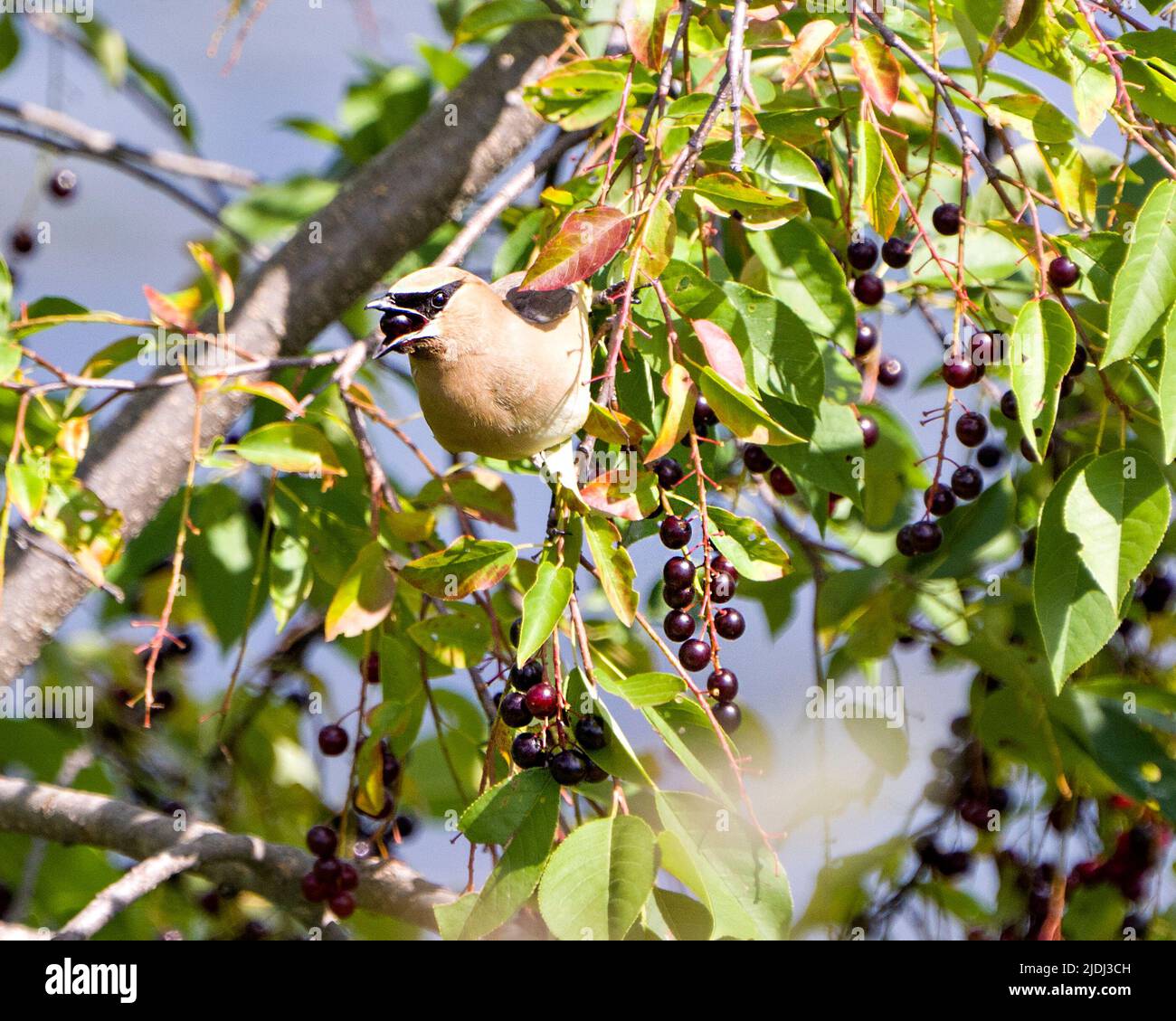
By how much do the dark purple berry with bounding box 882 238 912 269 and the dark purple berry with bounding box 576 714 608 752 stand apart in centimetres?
74

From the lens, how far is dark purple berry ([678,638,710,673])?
4.92 ft

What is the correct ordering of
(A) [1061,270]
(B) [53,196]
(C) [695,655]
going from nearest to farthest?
(C) [695,655] < (A) [1061,270] < (B) [53,196]

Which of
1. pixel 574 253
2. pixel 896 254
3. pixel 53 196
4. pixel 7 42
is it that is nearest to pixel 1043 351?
pixel 896 254

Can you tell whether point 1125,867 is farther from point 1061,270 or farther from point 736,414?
point 736,414

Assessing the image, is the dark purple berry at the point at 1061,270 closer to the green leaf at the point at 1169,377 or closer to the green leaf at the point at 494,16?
the green leaf at the point at 1169,377

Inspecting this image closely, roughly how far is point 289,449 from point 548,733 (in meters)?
0.60

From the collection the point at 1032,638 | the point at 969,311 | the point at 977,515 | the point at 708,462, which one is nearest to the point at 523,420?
the point at 708,462

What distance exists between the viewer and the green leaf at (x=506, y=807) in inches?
54.7

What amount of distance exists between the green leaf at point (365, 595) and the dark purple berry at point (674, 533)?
0.45 m

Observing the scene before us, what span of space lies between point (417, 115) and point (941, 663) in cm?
152

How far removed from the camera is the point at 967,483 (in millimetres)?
1889

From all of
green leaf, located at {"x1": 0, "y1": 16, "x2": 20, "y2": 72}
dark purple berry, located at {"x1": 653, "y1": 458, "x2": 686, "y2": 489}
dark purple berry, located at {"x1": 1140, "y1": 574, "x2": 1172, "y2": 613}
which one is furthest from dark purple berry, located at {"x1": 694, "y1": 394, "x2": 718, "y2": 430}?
green leaf, located at {"x1": 0, "y1": 16, "x2": 20, "y2": 72}

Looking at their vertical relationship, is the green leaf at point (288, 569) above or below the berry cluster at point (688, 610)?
above

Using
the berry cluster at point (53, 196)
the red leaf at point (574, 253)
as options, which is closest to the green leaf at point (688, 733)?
the red leaf at point (574, 253)
